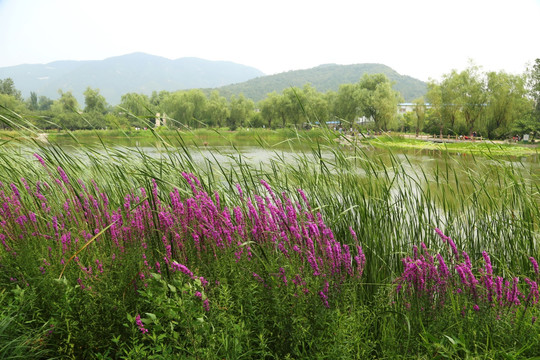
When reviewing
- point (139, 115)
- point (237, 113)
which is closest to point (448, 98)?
point (237, 113)

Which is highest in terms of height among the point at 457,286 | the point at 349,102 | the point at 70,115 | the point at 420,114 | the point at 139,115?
the point at 349,102

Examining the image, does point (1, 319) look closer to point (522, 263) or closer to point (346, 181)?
point (346, 181)

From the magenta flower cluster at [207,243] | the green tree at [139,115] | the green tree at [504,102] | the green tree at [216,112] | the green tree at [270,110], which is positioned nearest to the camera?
the magenta flower cluster at [207,243]

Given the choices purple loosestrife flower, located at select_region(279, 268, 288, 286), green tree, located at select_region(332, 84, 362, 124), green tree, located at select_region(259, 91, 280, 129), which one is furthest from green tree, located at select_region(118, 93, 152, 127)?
green tree, located at select_region(259, 91, 280, 129)

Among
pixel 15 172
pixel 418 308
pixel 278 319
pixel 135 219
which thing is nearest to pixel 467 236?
pixel 418 308

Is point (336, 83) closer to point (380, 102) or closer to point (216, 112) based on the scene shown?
point (216, 112)

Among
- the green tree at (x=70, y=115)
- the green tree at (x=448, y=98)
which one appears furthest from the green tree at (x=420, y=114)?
the green tree at (x=70, y=115)

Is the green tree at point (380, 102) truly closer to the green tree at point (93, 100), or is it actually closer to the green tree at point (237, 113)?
the green tree at point (237, 113)

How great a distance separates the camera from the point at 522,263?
278cm

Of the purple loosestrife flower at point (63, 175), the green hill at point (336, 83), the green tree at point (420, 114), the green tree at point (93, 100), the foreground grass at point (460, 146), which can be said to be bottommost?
the purple loosestrife flower at point (63, 175)

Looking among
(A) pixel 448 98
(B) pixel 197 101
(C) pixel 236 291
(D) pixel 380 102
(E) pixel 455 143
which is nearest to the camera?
(C) pixel 236 291

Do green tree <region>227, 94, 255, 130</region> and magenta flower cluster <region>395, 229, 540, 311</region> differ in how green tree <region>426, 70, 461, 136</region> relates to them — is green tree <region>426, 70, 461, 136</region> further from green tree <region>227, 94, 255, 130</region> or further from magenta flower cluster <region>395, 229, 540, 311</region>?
magenta flower cluster <region>395, 229, 540, 311</region>

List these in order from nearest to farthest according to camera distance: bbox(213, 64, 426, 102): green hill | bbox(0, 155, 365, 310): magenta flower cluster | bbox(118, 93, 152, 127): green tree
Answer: bbox(0, 155, 365, 310): magenta flower cluster, bbox(118, 93, 152, 127): green tree, bbox(213, 64, 426, 102): green hill

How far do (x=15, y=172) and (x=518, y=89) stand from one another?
1940 inches
